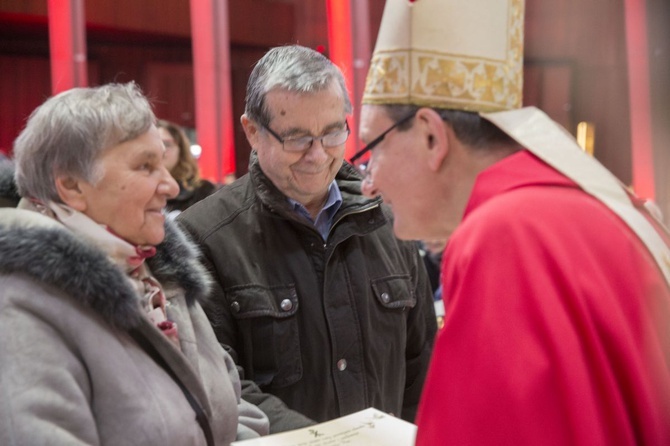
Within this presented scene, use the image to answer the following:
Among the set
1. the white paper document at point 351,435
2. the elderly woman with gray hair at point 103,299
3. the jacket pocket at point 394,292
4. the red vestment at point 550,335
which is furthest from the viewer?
the jacket pocket at point 394,292

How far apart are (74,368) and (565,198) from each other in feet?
3.02

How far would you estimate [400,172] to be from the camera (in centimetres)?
135

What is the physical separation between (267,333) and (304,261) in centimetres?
21

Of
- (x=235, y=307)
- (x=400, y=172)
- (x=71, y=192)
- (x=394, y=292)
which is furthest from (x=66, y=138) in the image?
(x=394, y=292)

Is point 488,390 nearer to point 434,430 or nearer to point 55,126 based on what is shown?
point 434,430

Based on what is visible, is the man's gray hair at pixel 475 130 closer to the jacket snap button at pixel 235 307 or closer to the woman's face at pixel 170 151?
the jacket snap button at pixel 235 307

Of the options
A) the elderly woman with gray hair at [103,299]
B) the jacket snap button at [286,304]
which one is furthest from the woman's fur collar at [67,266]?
the jacket snap button at [286,304]

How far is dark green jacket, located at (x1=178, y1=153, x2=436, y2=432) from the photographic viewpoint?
202 cm

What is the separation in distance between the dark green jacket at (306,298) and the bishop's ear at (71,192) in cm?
43

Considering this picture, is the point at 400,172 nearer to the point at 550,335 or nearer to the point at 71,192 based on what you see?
the point at 550,335

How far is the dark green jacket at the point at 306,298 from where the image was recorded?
2021 millimetres

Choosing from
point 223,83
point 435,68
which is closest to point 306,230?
point 435,68

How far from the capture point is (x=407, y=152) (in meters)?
1.33

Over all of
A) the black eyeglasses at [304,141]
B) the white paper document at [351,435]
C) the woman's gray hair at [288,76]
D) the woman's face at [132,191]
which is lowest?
the white paper document at [351,435]
